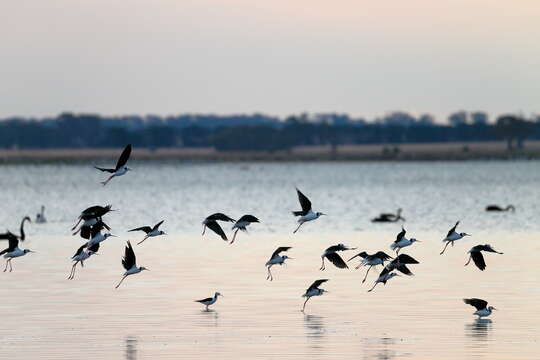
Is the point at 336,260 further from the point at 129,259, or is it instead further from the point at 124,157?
the point at 124,157

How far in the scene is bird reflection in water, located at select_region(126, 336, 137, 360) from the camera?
20.1 meters

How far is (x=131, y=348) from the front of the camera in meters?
20.9

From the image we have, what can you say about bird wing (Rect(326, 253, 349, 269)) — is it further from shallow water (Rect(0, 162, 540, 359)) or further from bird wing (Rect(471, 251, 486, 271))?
bird wing (Rect(471, 251, 486, 271))

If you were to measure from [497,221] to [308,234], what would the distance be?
10777 millimetres

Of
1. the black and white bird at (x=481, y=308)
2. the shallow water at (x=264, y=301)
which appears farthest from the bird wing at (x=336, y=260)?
the black and white bird at (x=481, y=308)

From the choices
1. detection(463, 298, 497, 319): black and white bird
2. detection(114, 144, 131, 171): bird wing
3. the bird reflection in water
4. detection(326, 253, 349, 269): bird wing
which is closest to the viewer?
the bird reflection in water

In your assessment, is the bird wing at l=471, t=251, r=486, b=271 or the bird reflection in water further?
the bird wing at l=471, t=251, r=486, b=271

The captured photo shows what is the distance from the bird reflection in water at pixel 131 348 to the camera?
20.1 m

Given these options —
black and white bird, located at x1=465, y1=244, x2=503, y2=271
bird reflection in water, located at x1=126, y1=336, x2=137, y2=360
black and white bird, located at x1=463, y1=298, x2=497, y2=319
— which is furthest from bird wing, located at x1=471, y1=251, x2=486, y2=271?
bird reflection in water, located at x1=126, y1=336, x2=137, y2=360

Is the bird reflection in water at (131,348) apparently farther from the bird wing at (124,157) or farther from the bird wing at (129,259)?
the bird wing at (124,157)

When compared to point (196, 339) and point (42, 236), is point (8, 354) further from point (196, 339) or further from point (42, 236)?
point (42, 236)

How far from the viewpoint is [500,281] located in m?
29.1

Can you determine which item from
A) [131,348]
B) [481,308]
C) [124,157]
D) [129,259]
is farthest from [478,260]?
[131,348]

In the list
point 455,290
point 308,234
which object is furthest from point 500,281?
point 308,234
